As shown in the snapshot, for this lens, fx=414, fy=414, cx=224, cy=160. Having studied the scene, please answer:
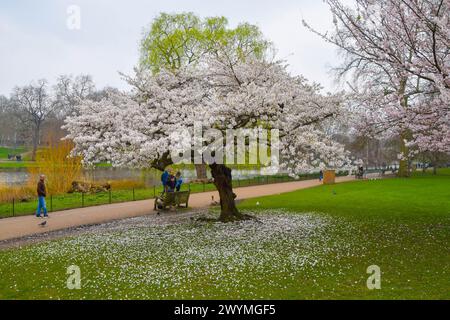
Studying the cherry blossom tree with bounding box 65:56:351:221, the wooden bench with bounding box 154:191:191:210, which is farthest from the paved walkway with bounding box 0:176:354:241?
the cherry blossom tree with bounding box 65:56:351:221

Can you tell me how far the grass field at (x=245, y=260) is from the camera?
20.5 ft

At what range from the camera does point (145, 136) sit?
10.7 meters

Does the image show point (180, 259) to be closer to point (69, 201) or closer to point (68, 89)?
point (69, 201)

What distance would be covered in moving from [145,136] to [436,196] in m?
15.3

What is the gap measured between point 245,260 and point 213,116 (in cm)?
436

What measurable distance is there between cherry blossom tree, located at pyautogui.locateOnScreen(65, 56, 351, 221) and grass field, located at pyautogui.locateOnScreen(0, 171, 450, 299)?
75.4 inches

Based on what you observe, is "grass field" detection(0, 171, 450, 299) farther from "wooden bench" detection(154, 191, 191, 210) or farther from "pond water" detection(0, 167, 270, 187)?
"pond water" detection(0, 167, 270, 187)

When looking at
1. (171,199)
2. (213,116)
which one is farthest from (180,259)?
(171,199)

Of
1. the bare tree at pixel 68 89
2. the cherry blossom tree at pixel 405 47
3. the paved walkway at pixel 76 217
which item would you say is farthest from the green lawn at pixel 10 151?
the cherry blossom tree at pixel 405 47

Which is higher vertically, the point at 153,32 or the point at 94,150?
the point at 153,32

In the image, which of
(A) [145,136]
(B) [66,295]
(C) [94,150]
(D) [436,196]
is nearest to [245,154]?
(A) [145,136]

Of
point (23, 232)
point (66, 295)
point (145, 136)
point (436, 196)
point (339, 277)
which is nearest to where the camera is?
point (66, 295)

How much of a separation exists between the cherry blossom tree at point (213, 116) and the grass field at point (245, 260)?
1916 millimetres
